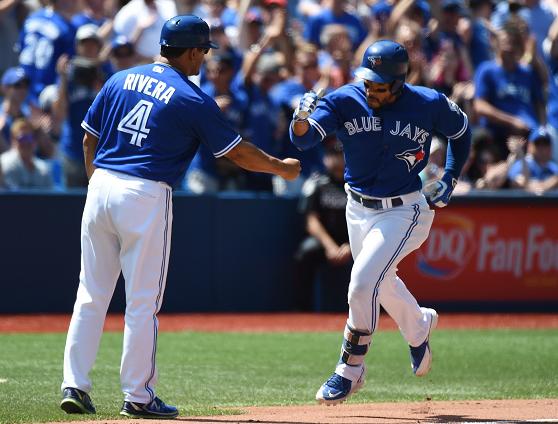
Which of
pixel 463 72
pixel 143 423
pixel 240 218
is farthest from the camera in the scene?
pixel 463 72

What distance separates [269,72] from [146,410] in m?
8.11

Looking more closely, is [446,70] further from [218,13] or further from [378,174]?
[378,174]

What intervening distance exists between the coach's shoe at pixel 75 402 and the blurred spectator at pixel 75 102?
6.42 metres

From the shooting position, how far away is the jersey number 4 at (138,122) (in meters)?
6.43

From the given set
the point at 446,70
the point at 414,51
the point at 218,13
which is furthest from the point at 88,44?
the point at 446,70

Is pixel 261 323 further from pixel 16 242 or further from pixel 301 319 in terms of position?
pixel 16 242

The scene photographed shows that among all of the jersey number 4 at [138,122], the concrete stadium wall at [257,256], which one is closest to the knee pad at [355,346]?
the jersey number 4 at [138,122]

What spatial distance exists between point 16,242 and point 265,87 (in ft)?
11.8

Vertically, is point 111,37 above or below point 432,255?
above

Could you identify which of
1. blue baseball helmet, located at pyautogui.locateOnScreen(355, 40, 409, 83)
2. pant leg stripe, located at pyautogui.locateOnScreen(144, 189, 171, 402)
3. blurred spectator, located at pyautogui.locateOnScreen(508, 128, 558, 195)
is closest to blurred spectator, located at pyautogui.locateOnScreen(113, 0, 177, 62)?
blurred spectator, located at pyautogui.locateOnScreen(508, 128, 558, 195)

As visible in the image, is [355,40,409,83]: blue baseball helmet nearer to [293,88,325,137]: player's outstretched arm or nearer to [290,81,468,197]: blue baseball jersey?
[290,81,468,197]: blue baseball jersey

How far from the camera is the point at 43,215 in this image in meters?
12.5

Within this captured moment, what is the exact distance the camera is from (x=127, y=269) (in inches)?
253

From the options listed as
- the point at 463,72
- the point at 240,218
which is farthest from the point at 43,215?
the point at 463,72
